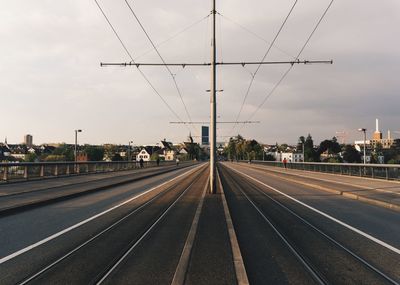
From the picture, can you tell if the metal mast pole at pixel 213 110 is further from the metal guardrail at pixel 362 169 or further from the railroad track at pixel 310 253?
the metal guardrail at pixel 362 169

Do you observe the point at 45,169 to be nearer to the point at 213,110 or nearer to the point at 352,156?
the point at 213,110

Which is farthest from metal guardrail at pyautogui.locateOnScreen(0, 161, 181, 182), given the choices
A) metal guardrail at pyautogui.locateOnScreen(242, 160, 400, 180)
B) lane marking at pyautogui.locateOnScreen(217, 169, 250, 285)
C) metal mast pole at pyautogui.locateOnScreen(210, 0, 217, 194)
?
metal guardrail at pyautogui.locateOnScreen(242, 160, 400, 180)

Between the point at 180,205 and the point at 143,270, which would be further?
the point at 180,205

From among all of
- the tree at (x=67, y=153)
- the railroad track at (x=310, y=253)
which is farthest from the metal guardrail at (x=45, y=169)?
the tree at (x=67, y=153)

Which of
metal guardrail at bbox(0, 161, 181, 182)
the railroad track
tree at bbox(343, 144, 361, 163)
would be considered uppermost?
tree at bbox(343, 144, 361, 163)

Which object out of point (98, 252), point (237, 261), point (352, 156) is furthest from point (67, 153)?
point (237, 261)

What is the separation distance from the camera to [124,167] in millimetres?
53188

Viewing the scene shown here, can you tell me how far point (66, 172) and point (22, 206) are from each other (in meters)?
19.7

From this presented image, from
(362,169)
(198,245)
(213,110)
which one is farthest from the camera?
(362,169)

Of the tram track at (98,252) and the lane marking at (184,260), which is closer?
the lane marking at (184,260)

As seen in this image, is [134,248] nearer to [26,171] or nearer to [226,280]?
[226,280]

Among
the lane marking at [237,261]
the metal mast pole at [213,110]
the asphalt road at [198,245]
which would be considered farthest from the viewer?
the metal mast pole at [213,110]

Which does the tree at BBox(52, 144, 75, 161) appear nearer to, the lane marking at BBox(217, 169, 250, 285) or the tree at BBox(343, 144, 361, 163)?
the tree at BBox(343, 144, 361, 163)

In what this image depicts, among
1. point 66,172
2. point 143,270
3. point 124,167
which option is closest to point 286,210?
point 143,270
